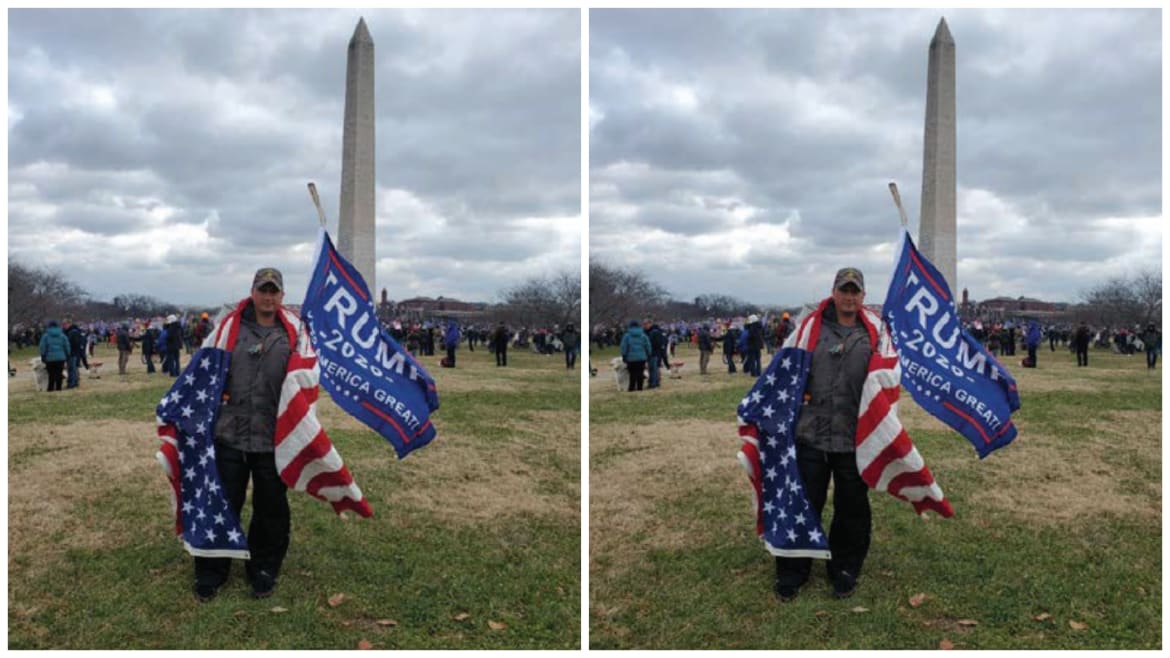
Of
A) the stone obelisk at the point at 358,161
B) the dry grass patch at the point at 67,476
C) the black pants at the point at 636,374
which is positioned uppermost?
the stone obelisk at the point at 358,161

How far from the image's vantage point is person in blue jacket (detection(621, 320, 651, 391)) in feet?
49.1

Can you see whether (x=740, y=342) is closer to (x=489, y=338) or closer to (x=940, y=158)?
(x=940, y=158)

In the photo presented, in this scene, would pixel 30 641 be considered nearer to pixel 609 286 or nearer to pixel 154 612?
pixel 154 612

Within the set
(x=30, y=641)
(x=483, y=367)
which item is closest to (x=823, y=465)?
(x=30, y=641)

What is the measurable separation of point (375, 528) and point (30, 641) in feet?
7.40

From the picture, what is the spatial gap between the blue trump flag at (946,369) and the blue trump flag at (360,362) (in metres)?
2.60

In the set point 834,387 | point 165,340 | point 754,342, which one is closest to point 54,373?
point 165,340

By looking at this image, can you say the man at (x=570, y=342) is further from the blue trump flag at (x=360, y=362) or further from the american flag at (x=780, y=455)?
the american flag at (x=780, y=455)

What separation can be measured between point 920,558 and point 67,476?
661 cm

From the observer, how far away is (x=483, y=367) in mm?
24594

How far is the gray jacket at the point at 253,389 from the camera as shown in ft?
14.7

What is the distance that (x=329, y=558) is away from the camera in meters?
5.55

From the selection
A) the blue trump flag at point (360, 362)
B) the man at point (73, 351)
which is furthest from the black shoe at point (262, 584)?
the man at point (73, 351)

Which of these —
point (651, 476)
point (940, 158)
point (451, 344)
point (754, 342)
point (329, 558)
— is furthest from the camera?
point (940, 158)
